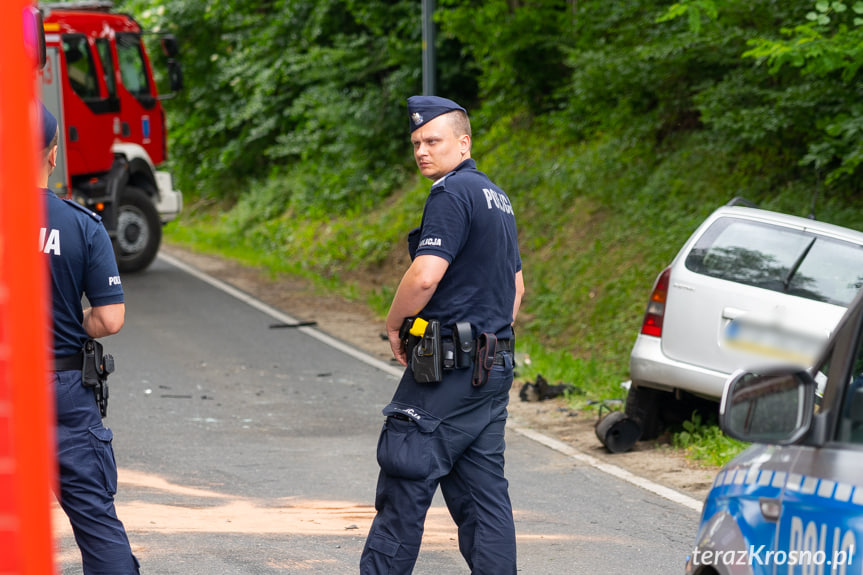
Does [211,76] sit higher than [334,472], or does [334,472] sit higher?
[211,76]

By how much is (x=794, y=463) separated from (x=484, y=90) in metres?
19.0

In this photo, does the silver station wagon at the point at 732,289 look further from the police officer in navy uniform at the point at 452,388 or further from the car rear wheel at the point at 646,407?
the police officer in navy uniform at the point at 452,388

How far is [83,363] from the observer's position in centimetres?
388

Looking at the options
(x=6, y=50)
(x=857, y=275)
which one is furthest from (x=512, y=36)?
(x=6, y=50)

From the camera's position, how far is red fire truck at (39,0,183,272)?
16.1 m

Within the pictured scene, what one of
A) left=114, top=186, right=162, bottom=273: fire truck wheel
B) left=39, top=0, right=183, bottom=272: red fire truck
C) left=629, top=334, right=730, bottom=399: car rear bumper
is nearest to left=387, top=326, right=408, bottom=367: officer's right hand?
left=629, top=334, right=730, bottom=399: car rear bumper

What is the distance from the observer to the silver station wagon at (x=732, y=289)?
6961mm

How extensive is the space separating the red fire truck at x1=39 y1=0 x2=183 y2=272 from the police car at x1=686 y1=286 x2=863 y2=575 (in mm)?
13688

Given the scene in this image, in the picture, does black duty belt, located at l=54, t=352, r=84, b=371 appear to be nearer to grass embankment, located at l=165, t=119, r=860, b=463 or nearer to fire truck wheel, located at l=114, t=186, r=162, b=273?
grass embankment, located at l=165, t=119, r=860, b=463

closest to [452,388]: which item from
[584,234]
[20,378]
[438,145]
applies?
[438,145]

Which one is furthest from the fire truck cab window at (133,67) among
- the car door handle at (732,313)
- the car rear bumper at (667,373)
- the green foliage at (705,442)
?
the car door handle at (732,313)

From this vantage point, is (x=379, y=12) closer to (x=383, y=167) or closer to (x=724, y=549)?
(x=383, y=167)

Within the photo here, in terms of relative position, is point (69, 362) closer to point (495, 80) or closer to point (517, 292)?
point (517, 292)

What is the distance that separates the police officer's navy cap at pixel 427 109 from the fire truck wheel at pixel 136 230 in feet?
44.9
